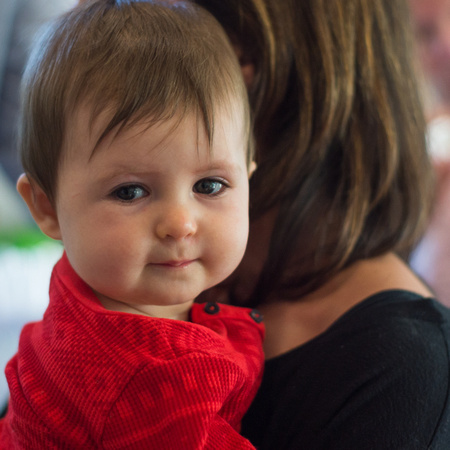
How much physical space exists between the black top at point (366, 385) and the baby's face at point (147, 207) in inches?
10.1

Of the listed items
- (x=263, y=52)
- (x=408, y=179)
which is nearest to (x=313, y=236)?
(x=408, y=179)

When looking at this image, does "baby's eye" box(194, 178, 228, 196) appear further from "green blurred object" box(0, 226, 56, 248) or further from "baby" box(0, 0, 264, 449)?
"green blurred object" box(0, 226, 56, 248)

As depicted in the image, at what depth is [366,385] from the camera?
81cm

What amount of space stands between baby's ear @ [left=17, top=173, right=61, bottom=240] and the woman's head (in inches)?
15.0

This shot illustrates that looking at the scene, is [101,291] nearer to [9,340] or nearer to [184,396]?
[184,396]

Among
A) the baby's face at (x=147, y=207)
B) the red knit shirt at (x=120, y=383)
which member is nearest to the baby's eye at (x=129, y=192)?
the baby's face at (x=147, y=207)

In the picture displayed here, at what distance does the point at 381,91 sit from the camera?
1036 mm

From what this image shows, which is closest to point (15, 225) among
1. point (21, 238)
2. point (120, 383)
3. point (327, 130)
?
point (21, 238)

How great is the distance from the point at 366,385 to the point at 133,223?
16.5 inches

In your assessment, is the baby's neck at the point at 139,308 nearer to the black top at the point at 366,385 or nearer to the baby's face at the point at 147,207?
the baby's face at the point at 147,207

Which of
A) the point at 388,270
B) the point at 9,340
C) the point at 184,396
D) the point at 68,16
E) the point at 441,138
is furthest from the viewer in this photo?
the point at 441,138

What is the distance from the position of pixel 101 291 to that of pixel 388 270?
1.73 feet

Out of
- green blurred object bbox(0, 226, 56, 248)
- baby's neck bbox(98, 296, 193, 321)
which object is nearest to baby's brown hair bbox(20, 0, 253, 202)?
baby's neck bbox(98, 296, 193, 321)

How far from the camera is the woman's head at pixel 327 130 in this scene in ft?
3.26
